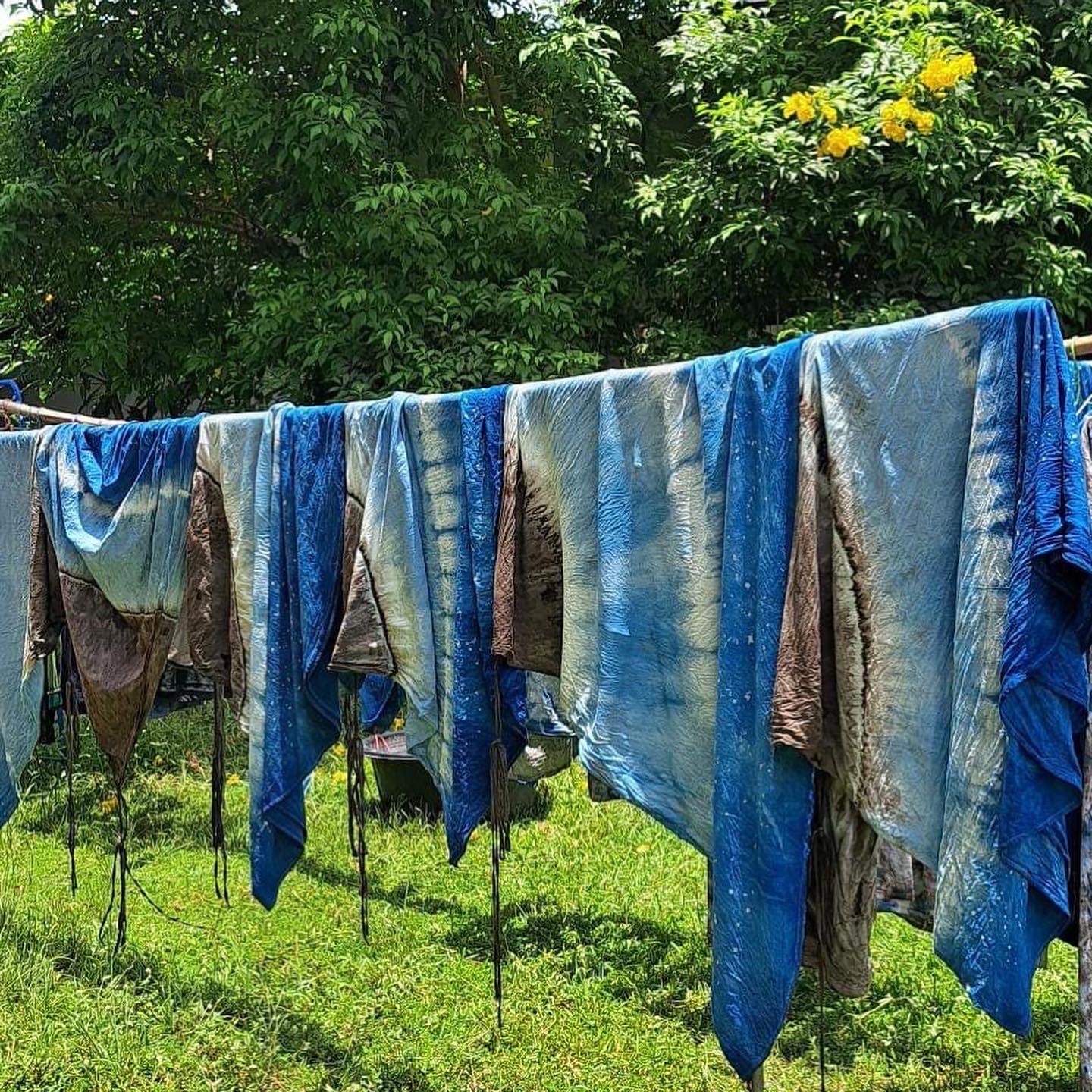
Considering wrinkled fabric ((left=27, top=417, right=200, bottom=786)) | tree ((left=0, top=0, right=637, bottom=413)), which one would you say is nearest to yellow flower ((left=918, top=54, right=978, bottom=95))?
tree ((left=0, top=0, right=637, bottom=413))

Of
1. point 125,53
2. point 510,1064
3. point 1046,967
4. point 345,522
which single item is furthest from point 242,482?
point 125,53

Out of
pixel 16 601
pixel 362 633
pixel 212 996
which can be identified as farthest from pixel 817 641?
pixel 212 996

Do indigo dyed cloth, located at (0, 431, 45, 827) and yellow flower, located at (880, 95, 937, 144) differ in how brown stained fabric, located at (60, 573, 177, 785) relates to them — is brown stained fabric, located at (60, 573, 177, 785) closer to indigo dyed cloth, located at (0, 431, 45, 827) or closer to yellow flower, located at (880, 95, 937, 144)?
indigo dyed cloth, located at (0, 431, 45, 827)

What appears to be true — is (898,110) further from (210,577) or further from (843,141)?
(210,577)

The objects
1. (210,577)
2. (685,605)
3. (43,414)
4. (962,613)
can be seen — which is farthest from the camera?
(43,414)

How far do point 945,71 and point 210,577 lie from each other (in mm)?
3768

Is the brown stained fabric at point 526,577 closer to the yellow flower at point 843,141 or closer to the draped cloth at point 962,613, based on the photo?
the draped cloth at point 962,613

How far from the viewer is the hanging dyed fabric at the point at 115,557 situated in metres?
2.85

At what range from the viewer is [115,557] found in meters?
2.94

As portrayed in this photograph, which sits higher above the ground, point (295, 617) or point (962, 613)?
point (962, 613)

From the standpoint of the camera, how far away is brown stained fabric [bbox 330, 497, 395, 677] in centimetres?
239

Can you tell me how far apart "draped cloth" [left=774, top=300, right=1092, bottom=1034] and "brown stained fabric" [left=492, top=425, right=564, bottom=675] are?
0.58m

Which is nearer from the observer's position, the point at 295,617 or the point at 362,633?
the point at 362,633

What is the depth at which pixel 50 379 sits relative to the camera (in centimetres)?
723
